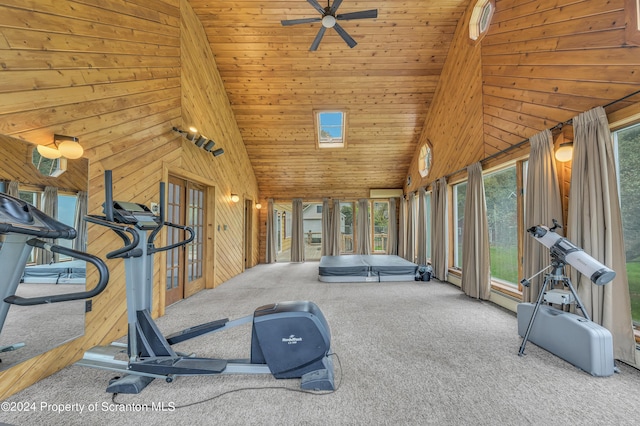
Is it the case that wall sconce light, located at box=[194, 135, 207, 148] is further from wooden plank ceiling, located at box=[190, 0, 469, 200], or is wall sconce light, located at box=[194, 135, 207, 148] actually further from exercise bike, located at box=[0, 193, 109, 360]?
exercise bike, located at box=[0, 193, 109, 360]

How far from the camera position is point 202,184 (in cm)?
498

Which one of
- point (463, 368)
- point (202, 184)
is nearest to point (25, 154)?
point (202, 184)

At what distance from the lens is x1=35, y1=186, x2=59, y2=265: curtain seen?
→ 2.10m

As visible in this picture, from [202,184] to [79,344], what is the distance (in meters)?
3.08

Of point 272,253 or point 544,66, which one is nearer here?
point 544,66

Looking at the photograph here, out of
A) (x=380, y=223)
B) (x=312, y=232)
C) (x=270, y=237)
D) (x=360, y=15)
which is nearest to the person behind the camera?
(x=360, y=15)

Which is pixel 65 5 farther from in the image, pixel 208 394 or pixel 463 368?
pixel 463 368

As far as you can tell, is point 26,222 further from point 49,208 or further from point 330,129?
point 330,129

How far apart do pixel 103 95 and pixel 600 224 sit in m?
4.75

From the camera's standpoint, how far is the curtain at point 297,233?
8.83 metres

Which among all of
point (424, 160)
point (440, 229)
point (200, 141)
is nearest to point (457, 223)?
point (440, 229)

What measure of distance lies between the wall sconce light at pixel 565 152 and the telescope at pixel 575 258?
2.76ft

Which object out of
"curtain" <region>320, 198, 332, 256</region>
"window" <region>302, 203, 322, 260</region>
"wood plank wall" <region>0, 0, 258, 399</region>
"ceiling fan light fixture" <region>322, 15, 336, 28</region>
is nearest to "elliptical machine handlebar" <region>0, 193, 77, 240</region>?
"wood plank wall" <region>0, 0, 258, 399</region>

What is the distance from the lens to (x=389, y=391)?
192 centimetres
